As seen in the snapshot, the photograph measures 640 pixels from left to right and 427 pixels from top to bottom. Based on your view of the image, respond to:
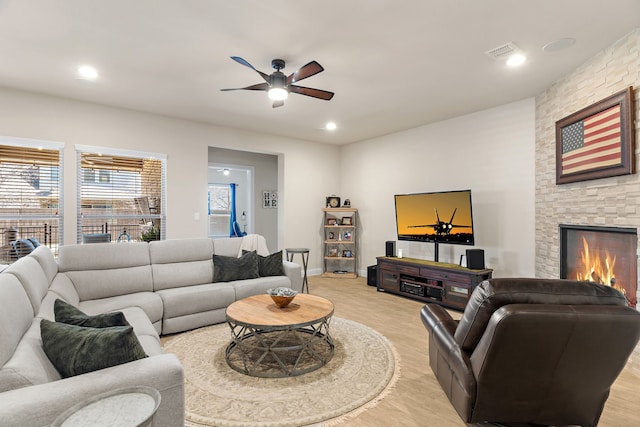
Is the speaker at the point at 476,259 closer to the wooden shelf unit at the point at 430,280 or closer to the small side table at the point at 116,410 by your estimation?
the wooden shelf unit at the point at 430,280

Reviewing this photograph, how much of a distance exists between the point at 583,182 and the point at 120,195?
572 cm

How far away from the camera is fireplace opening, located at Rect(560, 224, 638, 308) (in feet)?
9.25

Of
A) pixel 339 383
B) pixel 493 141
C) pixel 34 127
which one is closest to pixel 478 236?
pixel 493 141

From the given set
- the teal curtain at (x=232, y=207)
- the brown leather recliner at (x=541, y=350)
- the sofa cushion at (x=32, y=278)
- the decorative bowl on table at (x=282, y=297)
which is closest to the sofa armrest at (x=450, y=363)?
the brown leather recliner at (x=541, y=350)

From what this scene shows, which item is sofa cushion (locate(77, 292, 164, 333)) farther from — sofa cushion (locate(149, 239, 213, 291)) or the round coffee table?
the round coffee table

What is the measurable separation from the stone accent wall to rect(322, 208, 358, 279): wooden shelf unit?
3.32 metres

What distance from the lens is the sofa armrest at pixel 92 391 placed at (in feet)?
3.91

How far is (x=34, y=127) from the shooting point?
4121 millimetres

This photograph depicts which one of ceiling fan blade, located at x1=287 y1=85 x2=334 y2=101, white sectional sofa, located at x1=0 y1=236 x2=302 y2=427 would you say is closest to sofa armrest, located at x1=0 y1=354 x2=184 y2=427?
white sectional sofa, located at x1=0 y1=236 x2=302 y2=427

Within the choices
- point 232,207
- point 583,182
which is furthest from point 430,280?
point 232,207

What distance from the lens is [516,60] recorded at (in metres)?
3.15

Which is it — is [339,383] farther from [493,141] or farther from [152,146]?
[152,146]

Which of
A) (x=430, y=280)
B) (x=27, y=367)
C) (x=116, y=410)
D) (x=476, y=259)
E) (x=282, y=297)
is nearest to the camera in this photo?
(x=116, y=410)

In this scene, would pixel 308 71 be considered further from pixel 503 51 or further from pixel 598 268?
pixel 598 268
